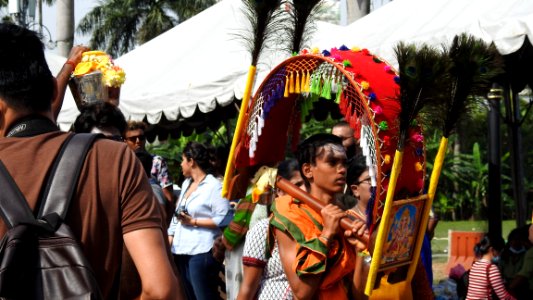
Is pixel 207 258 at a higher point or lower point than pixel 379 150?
lower

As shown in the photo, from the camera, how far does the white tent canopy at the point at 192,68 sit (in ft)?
30.3

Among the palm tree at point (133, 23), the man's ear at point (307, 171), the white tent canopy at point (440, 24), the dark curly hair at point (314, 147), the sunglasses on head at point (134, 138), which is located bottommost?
the man's ear at point (307, 171)

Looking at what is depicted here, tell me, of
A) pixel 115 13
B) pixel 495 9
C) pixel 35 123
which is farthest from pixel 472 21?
pixel 115 13

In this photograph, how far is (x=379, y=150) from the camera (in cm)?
451

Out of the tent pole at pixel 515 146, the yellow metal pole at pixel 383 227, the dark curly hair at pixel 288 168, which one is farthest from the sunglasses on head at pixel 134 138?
the tent pole at pixel 515 146

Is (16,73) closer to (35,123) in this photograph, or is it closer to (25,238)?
(35,123)

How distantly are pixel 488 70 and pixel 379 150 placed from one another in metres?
0.66

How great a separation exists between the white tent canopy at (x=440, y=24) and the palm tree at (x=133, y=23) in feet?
106

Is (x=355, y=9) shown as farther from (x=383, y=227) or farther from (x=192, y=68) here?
(x=383, y=227)

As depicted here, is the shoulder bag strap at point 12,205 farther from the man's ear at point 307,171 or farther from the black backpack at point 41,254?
the man's ear at point 307,171

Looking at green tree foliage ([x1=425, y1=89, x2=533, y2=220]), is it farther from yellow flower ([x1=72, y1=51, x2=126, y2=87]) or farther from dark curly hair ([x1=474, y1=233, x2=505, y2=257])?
yellow flower ([x1=72, y1=51, x2=126, y2=87])

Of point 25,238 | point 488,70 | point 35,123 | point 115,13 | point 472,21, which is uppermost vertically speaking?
point 115,13

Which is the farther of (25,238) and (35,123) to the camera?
(35,123)

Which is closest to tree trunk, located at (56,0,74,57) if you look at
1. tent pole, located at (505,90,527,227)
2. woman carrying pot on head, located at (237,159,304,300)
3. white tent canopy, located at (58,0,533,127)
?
white tent canopy, located at (58,0,533,127)
